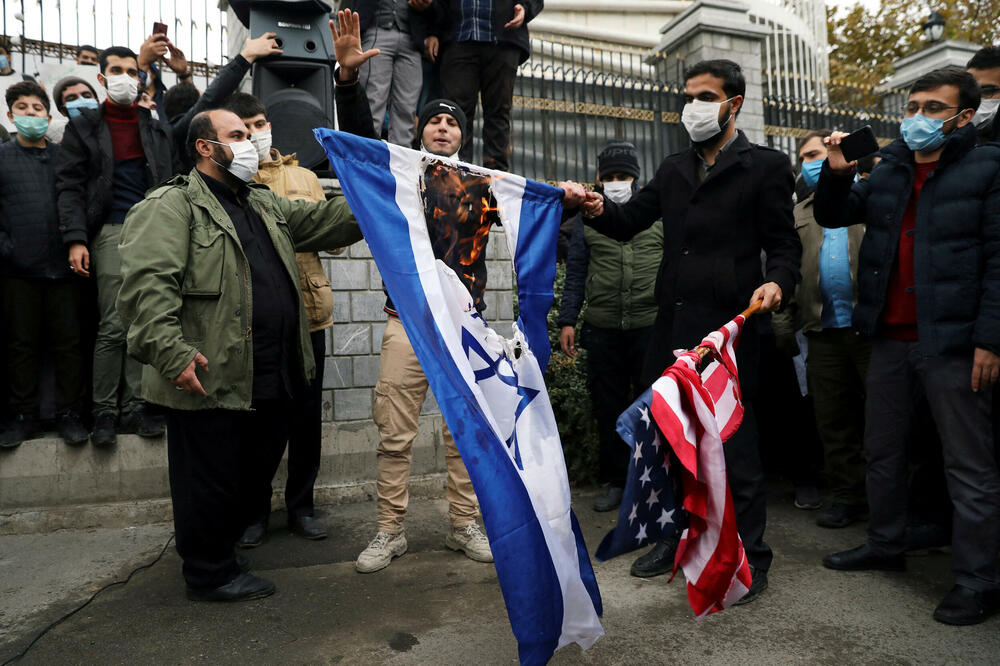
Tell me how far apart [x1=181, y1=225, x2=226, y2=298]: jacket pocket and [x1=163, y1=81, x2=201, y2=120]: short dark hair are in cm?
297

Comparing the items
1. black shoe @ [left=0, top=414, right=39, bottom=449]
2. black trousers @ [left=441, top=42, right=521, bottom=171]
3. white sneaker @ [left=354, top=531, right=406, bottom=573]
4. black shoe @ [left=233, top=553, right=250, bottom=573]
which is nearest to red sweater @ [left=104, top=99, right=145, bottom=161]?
black shoe @ [left=0, top=414, right=39, bottom=449]

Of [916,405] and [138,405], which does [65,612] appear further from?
[916,405]

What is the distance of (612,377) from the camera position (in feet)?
16.7

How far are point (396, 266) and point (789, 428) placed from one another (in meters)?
3.63

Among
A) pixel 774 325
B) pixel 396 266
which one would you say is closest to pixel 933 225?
pixel 774 325

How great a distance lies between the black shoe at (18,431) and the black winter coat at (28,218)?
0.87 metres

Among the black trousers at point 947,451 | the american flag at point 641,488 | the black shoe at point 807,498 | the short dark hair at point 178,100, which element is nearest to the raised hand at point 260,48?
the short dark hair at point 178,100

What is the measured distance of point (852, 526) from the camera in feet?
15.1

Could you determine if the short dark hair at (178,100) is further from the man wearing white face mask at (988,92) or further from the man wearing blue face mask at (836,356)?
the man wearing white face mask at (988,92)

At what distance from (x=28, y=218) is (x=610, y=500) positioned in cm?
401

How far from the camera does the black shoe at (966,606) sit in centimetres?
329

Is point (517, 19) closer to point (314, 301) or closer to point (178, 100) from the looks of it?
point (178, 100)

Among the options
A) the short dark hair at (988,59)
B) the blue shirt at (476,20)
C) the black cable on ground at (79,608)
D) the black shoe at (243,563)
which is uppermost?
the blue shirt at (476,20)

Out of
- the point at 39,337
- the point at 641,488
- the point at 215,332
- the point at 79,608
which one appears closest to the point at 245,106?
the point at 215,332
